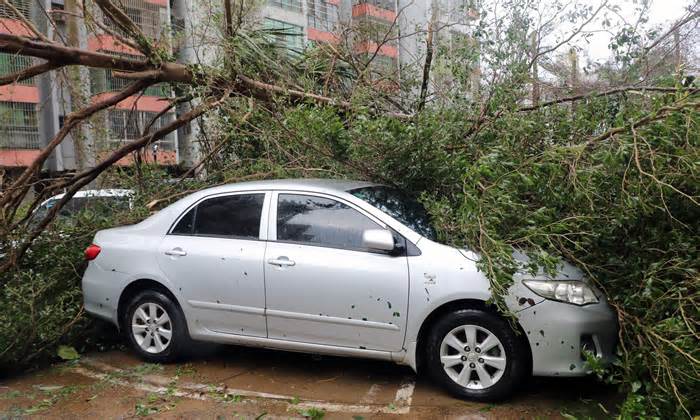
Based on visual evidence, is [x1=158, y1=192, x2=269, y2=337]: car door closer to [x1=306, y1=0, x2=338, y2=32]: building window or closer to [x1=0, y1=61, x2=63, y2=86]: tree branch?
[x1=0, y1=61, x2=63, y2=86]: tree branch

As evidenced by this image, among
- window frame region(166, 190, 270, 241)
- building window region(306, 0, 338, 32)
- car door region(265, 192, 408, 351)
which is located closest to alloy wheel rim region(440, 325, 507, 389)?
car door region(265, 192, 408, 351)

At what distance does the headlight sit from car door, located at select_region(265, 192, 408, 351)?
0.88 metres

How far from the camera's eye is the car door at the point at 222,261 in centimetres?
457

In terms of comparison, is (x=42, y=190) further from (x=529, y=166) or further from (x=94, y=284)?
(x=529, y=166)

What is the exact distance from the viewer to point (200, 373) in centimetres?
481

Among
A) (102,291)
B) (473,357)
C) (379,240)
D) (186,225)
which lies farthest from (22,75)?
(473,357)

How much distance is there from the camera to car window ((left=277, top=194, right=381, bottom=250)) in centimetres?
438

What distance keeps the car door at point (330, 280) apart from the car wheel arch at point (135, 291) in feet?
3.49

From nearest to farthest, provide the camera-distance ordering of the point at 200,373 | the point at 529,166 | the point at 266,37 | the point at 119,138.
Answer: the point at 529,166
the point at 200,373
the point at 266,37
the point at 119,138

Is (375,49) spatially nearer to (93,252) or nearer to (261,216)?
(261,216)

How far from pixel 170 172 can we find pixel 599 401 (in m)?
5.85

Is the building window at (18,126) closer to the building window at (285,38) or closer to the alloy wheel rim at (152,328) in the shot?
the building window at (285,38)

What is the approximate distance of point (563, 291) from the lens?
3.84m

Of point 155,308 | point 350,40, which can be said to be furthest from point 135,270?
point 350,40
